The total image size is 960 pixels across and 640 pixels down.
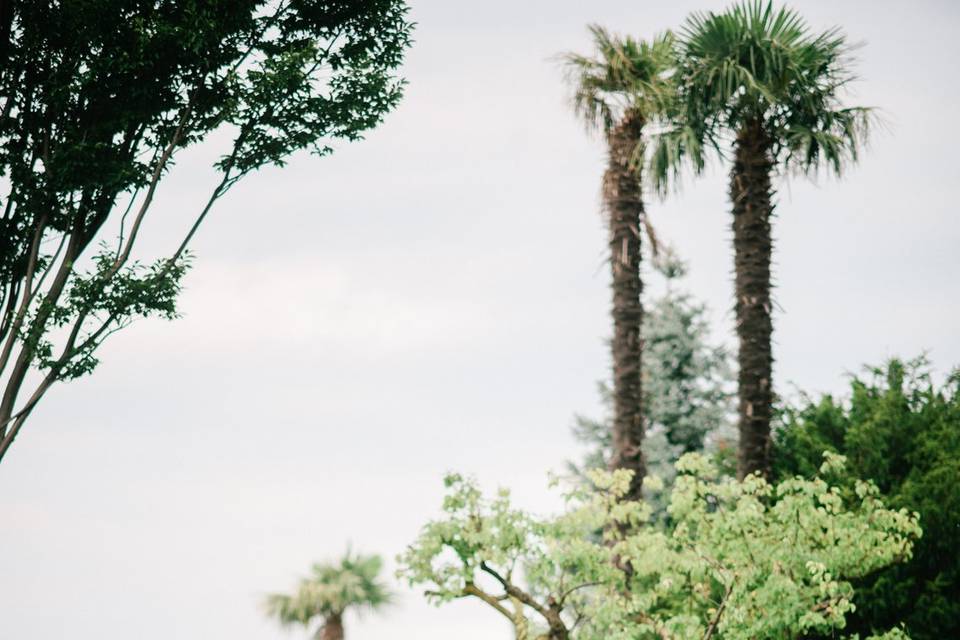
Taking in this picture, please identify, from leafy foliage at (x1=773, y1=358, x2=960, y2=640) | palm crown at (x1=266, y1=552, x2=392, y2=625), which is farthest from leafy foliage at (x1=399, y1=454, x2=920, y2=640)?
palm crown at (x1=266, y1=552, x2=392, y2=625)

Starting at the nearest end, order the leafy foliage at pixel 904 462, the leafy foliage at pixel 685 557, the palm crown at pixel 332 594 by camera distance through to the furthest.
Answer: the leafy foliage at pixel 685 557 → the leafy foliage at pixel 904 462 → the palm crown at pixel 332 594

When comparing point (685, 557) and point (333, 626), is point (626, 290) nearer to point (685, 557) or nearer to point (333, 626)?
point (685, 557)

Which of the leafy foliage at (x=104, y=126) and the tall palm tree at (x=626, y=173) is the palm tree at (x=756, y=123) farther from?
the leafy foliage at (x=104, y=126)

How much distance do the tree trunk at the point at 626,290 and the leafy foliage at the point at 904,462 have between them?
305 cm

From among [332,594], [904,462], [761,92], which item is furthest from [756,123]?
[332,594]

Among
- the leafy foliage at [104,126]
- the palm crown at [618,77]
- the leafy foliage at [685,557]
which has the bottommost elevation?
the leafy foliage at [685,557]

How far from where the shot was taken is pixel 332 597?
2945 centimetres

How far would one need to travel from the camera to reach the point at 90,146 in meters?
13.5

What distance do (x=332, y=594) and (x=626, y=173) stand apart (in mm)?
16952

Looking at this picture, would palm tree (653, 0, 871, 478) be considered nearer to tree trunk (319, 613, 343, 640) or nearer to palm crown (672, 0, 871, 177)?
palm crown (672, 0, 871, 177)

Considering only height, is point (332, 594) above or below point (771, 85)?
below

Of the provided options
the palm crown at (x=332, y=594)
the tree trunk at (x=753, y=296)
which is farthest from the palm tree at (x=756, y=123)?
the palm crown at (x=332, y=594)

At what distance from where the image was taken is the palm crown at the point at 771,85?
63.2ft

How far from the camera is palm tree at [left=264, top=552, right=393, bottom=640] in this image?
29438 millimetres
